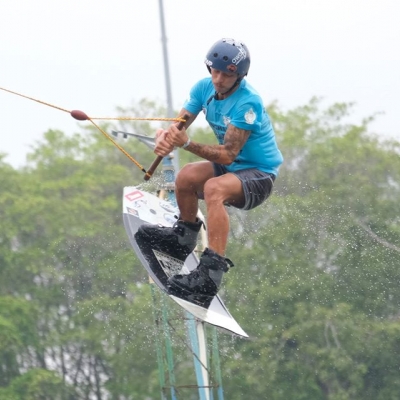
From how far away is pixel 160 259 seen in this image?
561 inches

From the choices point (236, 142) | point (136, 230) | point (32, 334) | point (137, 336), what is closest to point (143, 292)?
point (137, 336)

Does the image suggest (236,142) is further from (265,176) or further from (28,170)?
(28,170)

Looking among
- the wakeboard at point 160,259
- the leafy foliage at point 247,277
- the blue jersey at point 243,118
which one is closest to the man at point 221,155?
the blue jersey at point 243,118

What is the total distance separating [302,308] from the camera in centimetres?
3775

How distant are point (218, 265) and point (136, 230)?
2107mm

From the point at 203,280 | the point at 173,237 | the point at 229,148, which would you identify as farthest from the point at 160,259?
the point at 229,148

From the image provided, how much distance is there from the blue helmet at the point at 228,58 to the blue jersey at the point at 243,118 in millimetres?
230

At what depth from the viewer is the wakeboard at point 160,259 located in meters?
13.8

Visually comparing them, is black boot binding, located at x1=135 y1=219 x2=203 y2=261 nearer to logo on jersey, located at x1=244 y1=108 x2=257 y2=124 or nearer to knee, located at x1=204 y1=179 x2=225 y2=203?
knee, located at x1=204 y1=179 x2=225 y2=203

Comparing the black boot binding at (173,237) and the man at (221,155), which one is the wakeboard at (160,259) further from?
the man at (221,155)

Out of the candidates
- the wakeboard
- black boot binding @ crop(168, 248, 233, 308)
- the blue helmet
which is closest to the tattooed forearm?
the blue helmet

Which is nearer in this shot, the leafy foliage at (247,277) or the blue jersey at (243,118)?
the blue jersey at (243,118)

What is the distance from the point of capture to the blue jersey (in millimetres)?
12453

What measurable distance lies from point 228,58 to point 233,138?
2.25 feet
